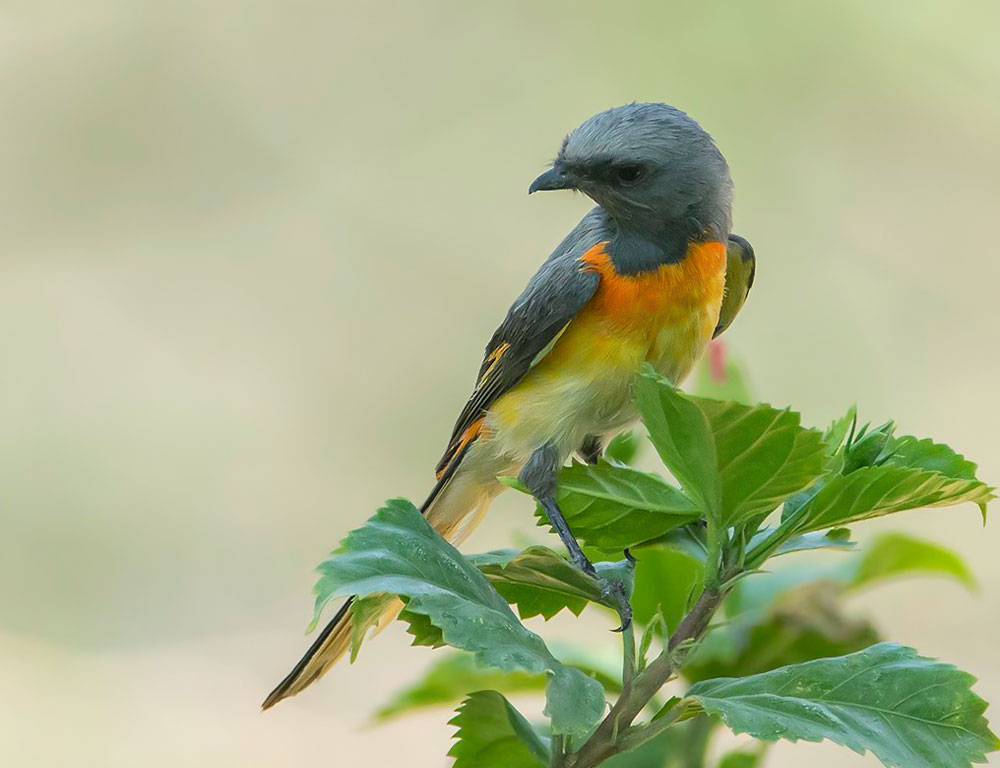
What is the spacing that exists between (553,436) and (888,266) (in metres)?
6.59

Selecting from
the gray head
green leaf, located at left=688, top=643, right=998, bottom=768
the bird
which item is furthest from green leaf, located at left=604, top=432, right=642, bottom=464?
green leaf, located at left=688, top=643, right=998, bottom=768

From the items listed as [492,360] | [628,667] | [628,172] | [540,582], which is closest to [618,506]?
[540,582]

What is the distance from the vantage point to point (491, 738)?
2.04m

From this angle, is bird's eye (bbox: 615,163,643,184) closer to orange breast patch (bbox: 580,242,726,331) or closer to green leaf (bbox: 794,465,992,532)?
orange breast patch (bbox: 580,242,726,331)

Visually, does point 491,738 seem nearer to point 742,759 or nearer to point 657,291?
point 742,759

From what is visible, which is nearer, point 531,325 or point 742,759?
point 742,759

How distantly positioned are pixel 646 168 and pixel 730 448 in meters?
1.11

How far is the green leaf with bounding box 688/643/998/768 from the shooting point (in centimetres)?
180

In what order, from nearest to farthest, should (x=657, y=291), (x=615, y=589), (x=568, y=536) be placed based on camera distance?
1. (x=615, y=589)
2. (x=568, y=536)
3. (x=657, y=291)

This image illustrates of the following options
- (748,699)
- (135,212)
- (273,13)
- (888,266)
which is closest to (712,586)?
(748,699)

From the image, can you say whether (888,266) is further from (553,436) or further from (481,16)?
(553,436)

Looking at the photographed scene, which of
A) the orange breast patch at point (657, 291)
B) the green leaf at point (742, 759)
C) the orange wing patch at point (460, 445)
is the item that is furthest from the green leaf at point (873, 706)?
the orange wing patch at point (460, 445)

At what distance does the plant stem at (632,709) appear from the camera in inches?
72.8

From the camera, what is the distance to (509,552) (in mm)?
2184
